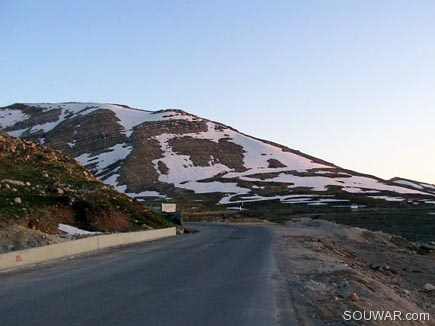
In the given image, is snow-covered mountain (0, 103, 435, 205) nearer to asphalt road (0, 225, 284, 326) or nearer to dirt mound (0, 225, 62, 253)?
dirt mound (0, 225, 62, 253)

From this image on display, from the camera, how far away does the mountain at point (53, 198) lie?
4372cm

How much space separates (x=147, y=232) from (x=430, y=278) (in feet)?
84.1

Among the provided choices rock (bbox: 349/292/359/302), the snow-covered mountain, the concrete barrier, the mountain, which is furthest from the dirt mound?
the snow-covered mountain

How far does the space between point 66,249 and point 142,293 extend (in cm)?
1554

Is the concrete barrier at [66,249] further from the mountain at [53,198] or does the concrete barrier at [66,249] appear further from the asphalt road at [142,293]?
the mountain at [53,198]

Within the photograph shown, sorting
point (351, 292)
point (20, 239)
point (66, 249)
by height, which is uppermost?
point (20, 239)

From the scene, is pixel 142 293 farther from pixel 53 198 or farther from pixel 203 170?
pixel 203 170

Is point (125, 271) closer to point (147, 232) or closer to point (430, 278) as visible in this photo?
point (430, 278)

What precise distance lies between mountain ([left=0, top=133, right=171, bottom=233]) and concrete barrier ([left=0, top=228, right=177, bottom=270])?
5487mm

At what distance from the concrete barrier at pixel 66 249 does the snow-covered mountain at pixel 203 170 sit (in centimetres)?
8724

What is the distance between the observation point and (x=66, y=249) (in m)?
29.6

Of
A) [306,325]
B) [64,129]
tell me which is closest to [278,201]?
[64,129]

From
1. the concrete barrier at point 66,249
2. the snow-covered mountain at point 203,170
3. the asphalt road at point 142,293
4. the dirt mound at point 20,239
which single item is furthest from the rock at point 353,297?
the snow-covered mountain at point 203,170

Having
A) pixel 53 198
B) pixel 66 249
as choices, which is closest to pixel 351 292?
pixel 66 249
